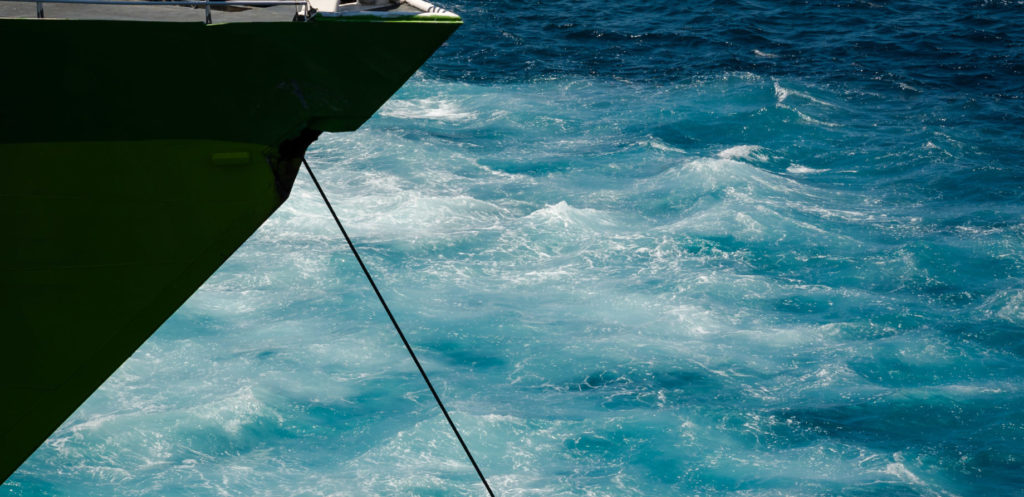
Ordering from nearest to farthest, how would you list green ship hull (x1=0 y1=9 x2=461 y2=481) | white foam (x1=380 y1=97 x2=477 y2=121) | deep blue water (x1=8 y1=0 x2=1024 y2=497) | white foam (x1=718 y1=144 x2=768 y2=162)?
green ship hull (x1=0 y1=9 x2=461 y2=481) → deep blue water (x1=8 y1=0 x2=1024 y2=497) → white foam (x1=718 y1=144 x2=768 y2=162) → white foam (x1=380 y1=97 x2=477 y2=121)

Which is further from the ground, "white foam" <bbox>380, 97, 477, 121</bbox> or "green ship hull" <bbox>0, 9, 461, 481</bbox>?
"green ship hull" <bbox>0, 9, 461, 481</bbox>

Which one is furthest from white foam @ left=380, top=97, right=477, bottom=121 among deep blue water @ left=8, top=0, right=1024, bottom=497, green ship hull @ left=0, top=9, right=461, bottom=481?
green ship hull @ left=0, top=9, right=461, bottom=481

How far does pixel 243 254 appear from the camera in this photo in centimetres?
1559

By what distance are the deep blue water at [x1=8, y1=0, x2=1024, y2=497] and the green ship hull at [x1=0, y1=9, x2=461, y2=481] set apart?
558cm

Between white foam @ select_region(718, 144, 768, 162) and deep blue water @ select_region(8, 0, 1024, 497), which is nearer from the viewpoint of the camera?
deep blue water @ select_region(8, 0, 1024, 497)

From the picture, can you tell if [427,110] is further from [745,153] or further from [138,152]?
[138,152]

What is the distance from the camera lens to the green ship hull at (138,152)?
4.73 m

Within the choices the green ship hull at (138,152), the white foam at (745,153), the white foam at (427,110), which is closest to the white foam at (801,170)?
the white foam at (745,153)

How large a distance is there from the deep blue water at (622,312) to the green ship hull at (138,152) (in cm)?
558

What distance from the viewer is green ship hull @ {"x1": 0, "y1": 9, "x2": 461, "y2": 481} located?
15.5 ft

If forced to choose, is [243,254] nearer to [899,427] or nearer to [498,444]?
[498,444]

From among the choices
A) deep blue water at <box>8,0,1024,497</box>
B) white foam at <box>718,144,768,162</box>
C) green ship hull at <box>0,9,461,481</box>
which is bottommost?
deep blue water at <box>8,0,1024,497</box>

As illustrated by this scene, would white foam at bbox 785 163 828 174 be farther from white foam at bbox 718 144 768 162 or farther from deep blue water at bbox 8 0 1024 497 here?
white foam at bbox 718 144 768 162

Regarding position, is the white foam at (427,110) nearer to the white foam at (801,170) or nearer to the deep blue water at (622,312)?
the deep blue water at (622,312)
